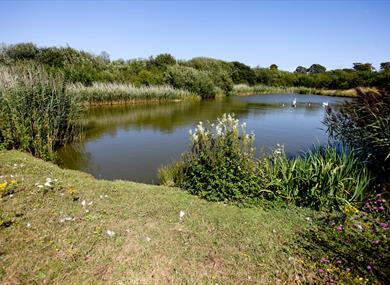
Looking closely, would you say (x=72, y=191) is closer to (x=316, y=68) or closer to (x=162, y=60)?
(x=162, y=60)

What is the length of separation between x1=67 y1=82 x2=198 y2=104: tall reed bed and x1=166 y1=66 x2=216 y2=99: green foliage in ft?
8.38

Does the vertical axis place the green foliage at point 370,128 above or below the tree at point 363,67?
below

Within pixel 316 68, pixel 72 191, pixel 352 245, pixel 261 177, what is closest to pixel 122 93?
pixel 72 191

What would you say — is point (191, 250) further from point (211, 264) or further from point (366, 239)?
point (366, 239)

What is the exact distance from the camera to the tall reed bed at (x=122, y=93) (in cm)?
1797

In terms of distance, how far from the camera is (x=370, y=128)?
464cm

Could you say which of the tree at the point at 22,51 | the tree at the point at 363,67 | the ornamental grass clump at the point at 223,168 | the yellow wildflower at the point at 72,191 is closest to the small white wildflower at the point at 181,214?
the ornamental grass clump at the point at 223,168

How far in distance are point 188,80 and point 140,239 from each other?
25.4 m

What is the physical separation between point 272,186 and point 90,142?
7.18m

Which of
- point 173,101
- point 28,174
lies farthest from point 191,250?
point 173,101

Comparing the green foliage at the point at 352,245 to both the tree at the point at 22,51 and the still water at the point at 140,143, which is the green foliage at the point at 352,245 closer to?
the still water at the point at 140,143

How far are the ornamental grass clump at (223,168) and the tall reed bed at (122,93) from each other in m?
13.3

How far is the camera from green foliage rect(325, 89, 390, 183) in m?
4.25

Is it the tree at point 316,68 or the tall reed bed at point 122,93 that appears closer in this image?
the tall reed bed at point 122,93
